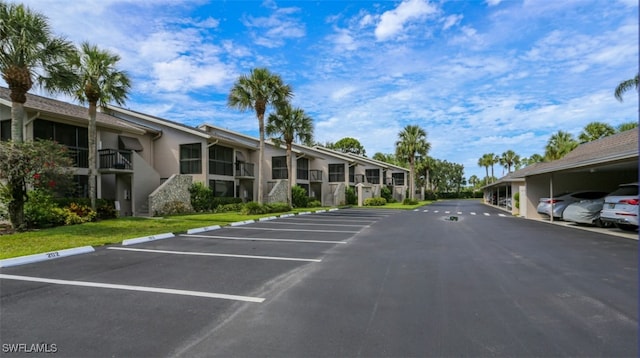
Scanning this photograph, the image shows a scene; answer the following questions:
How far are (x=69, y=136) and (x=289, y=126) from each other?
579 inches

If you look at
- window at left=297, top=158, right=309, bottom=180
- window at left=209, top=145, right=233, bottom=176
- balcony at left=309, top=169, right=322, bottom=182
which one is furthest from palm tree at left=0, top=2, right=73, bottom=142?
balcony at left=309, top=169, right=322, bottom=182

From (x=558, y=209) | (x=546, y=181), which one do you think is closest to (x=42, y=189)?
(x=558, y=209)

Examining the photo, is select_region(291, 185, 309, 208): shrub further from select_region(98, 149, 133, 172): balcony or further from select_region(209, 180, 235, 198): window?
select_region(98, 149, 133, 172): balcony

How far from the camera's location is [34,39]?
1318cm

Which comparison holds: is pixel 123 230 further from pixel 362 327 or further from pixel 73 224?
pixel 362 327

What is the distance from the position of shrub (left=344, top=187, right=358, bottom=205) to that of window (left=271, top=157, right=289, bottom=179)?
854 cm

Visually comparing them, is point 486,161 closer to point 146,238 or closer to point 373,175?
point 373,175

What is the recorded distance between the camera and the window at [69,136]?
18.3 metres

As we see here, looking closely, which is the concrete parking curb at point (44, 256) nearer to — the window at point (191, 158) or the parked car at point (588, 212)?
the window at point (191, 158)

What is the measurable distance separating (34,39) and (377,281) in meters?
15.2

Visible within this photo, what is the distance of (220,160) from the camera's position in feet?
90.7

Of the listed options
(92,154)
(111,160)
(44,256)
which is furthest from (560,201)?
(111,160)

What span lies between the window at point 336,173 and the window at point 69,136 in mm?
25862

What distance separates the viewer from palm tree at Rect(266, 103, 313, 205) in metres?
28.5
